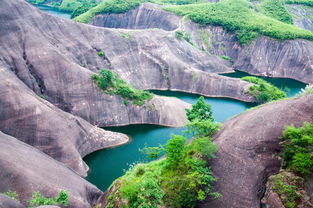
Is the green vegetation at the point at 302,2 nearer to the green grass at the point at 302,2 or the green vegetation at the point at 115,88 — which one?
the green grass at the point at 302,2

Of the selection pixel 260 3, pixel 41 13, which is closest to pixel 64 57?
pixel 41 13

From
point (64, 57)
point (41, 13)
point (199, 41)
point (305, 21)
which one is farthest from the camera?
point (305, 21)

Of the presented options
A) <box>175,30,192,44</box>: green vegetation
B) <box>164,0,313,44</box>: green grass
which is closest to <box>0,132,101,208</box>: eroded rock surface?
<box>175,30,192,44</box>: green vegetation

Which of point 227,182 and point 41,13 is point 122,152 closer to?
point 227,182

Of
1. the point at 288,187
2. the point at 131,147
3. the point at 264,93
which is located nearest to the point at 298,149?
the point at 288,187

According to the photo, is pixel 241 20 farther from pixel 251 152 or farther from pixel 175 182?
pixel 175 182

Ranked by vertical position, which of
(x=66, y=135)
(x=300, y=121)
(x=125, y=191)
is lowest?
(x=66, y=135)
